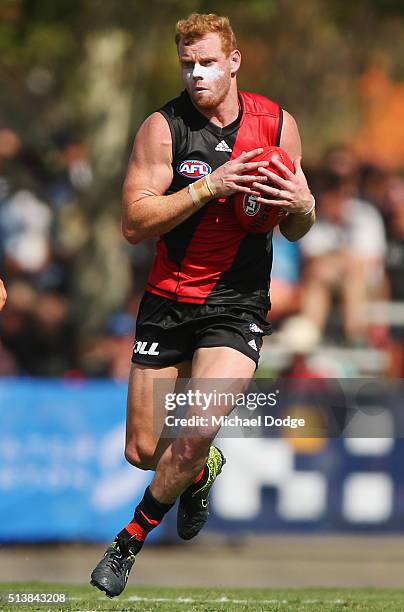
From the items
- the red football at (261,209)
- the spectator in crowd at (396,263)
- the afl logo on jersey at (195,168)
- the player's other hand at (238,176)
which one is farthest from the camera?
the spectator in crowd at (396,263)

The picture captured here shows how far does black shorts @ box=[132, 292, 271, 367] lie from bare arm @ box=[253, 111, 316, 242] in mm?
501

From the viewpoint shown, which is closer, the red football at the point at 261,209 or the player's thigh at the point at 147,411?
the red football at the point at 261,209

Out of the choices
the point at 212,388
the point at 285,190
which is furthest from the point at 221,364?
the point at 285,190

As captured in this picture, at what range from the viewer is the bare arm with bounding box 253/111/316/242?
21.5 feet

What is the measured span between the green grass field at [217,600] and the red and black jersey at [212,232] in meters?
1.66

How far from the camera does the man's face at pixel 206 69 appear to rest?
675 centimetres

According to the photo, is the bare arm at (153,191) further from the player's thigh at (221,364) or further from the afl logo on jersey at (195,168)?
the player's thigh at (221,364)

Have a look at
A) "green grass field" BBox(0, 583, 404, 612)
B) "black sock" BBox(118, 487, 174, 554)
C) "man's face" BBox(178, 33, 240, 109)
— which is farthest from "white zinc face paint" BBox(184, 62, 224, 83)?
"green grass field" BBox(0, 583, 404, 612)

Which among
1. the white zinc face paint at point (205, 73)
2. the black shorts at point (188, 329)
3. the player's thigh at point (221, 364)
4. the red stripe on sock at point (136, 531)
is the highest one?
the white zinc face paint at point (205, 73)

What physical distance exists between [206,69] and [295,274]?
5.75m

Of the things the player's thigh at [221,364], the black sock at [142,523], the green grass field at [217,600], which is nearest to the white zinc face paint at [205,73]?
the player's thigh at [221,364]

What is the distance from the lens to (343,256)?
12422 mm

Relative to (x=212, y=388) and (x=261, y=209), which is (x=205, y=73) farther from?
(x=212, y=388)

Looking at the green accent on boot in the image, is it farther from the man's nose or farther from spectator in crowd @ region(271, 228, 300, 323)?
spectator in crowd @ region(271, 228, 300, 323)
